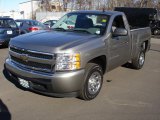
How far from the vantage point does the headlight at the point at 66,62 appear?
16.2 feet

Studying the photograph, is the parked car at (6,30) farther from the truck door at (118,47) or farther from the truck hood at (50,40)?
the truck door at (118,47)

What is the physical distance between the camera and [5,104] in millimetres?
5246

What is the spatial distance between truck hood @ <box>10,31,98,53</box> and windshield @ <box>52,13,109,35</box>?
36cm

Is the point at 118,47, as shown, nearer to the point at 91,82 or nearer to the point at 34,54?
the point at 91,82

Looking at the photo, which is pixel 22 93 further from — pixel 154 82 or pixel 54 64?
pixel 154 82

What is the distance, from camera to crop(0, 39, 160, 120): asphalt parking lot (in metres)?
4.86

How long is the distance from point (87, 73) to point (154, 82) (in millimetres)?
2794

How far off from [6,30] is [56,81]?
8532 millimetres

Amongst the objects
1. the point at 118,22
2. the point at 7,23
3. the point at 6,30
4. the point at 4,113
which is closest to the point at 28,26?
the point at 7,23

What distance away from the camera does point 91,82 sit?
5.62m

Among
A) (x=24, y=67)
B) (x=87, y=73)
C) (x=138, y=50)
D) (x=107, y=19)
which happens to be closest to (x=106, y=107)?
(x=87, y=73)

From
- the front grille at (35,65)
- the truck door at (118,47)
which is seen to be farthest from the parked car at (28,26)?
the front grille at (35,65)

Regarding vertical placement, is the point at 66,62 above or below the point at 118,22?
below

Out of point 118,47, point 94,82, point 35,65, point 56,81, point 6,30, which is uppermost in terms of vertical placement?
point 6,30
